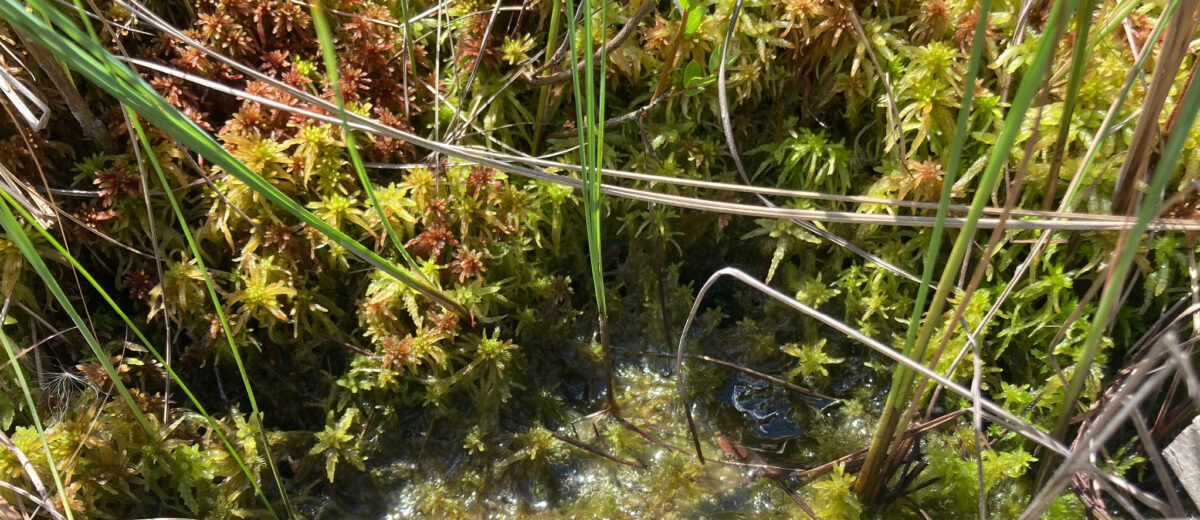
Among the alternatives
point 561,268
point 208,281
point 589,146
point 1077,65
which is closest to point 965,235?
point 1077,65

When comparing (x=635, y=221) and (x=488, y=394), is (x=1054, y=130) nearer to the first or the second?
(x=635, y=221)

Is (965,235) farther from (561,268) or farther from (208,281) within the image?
(208,281)

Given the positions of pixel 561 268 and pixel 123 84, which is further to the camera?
pixel 561 268

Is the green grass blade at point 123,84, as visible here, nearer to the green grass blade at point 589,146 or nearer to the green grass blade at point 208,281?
the green grass blade at point 208,281

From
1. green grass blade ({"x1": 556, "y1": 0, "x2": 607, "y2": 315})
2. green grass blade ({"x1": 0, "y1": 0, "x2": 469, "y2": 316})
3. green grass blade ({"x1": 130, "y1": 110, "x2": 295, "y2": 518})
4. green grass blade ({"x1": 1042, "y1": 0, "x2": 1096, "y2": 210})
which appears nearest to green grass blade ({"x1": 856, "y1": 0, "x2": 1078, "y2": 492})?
green grass blade ({"x1": 1042, "y1": 0, "x2": 1096, "y2": 210})

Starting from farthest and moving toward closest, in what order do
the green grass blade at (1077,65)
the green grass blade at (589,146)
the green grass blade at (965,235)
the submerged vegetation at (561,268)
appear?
1. the submerged vegetation at (561,268)
2. the green grass blade at (589,146)
3. the green grass blade at (1077,65)
4. the green grass blade at (965,235)

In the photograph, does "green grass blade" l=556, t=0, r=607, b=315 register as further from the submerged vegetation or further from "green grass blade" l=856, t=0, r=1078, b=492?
"green grass blade" l=856, t=0, r=1078, b=492

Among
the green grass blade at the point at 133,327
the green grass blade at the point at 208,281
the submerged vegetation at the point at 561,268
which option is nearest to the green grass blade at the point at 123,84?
the green grass blade at the point at 208,281

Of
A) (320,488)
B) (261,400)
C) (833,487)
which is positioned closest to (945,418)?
(833,487)
